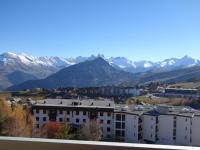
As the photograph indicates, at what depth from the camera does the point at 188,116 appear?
1858 cm

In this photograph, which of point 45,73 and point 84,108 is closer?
point 84,108

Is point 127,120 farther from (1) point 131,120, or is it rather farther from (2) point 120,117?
(2) point 120,117

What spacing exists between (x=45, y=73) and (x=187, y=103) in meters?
137

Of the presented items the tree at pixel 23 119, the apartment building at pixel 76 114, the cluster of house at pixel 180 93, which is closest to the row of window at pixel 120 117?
the apartment building at pixel 76 114

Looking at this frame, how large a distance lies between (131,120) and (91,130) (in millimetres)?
2161

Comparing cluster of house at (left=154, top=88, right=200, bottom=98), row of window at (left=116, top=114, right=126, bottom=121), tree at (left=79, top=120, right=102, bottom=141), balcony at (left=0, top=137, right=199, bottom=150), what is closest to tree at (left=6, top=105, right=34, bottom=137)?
tree at (left=79, top=120, right=102, bottom=141)

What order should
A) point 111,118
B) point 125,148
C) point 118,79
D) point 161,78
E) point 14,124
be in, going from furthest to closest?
point 118,79, point 161,78, point 111,118, point 14,124, point 125,148

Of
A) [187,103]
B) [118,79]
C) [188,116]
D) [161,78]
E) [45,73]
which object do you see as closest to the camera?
[188,116]

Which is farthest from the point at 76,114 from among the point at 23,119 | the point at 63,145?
the point at 63,145

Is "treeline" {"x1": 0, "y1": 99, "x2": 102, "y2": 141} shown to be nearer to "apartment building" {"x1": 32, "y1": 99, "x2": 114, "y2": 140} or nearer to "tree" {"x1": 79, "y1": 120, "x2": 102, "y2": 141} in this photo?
"tree" {"x1": 79, "y1": 120, "x2": 102, "y2": 141}

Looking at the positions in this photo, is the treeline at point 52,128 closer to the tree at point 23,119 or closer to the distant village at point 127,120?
the tree at point 23,119

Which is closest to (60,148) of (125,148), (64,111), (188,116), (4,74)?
(125,148)

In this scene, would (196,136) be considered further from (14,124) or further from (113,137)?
(14,124)

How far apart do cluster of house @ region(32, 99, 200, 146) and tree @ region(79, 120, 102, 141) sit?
58 centimetres
